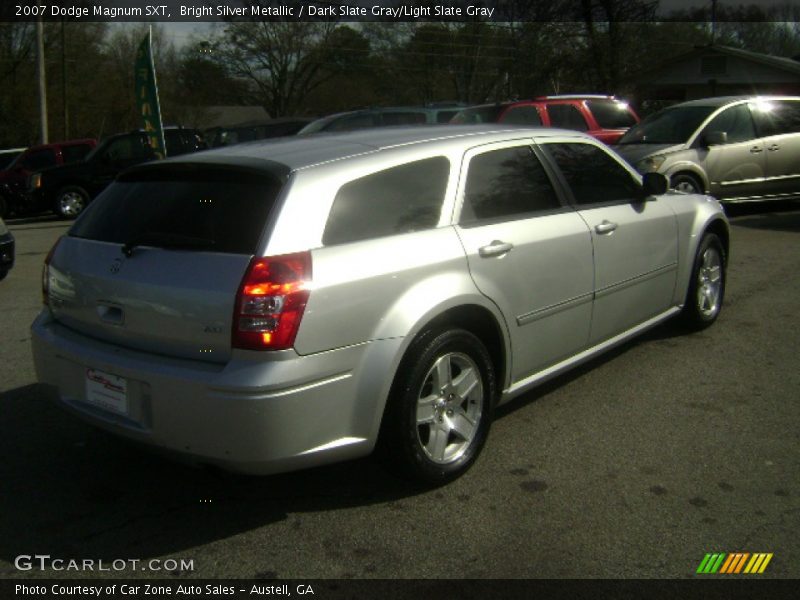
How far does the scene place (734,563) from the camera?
3.17 metres

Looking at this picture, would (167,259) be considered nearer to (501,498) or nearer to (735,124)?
(501,498)

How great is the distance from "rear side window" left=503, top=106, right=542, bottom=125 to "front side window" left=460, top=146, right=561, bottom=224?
10.1 m

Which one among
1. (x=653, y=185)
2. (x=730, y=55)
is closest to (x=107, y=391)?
(x=653, y=185)

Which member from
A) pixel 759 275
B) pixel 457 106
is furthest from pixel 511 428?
pixel 457 106

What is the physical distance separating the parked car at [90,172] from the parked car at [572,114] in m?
6.56

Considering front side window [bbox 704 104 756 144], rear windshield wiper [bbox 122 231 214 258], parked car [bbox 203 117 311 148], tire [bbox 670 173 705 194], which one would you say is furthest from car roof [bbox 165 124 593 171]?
parked car [bbox 203 117 311 148]

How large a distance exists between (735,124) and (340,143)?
32.8ft

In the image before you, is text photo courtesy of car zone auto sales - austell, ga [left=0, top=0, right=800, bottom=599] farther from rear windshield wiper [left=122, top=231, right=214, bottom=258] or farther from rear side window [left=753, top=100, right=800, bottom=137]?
rear side window [left=753, top=100, right=800, bottom=137]

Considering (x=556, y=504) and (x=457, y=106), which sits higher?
(x=457, y=106)

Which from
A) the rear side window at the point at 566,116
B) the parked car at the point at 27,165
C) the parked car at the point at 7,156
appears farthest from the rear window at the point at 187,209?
the parked car at the point at 7,156

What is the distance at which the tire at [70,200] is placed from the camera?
1777cm
